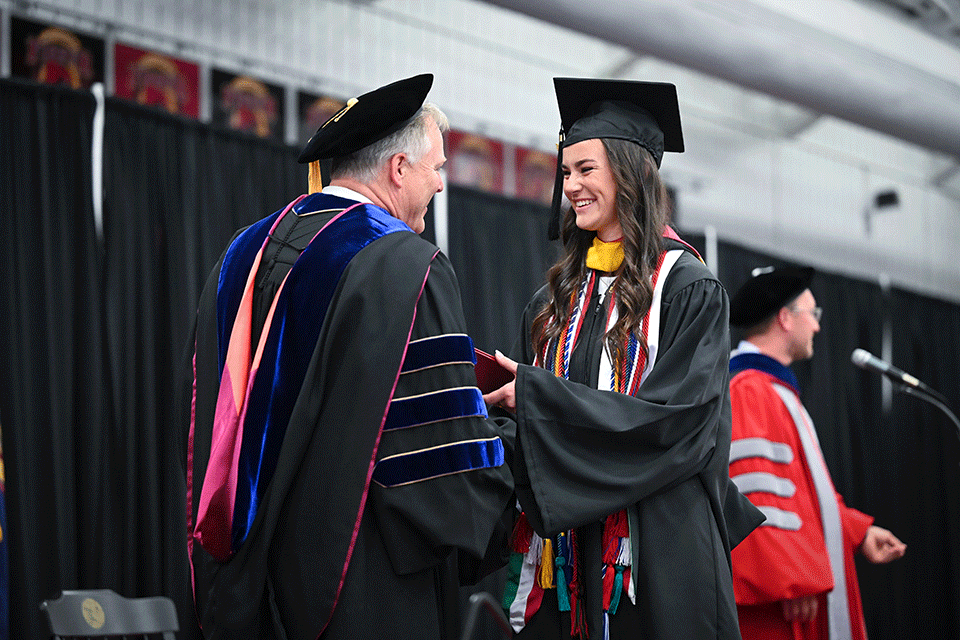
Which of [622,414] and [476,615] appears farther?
[476,615]

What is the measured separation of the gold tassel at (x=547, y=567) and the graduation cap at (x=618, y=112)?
84 centimetres

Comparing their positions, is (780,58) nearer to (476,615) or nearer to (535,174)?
(535,174)

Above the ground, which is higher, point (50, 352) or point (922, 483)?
point (50, 352)

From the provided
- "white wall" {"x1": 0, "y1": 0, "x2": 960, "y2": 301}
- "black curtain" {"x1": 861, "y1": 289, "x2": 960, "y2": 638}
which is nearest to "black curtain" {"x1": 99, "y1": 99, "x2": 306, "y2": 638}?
"white wall" {"x1": 0, "y1": 0, "x2": 960, "y2": 301}

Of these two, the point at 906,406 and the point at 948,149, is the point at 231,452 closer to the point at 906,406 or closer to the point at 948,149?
the point at 948,149

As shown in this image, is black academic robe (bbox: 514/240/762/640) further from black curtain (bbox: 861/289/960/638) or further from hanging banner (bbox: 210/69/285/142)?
black curtain (bbox: 861/289/960/638)

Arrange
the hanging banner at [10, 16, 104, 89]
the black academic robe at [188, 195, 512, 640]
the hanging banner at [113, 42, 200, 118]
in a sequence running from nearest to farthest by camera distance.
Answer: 1. the black academic robe at [188, 195, 512, 640]
2. the hanging banner at [10, 16, 104, 89]
3. the hanging banner at [113, 42, 200, 118]

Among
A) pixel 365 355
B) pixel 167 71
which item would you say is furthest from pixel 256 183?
pixel 365 355

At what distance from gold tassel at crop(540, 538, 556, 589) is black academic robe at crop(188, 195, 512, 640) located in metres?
0.42

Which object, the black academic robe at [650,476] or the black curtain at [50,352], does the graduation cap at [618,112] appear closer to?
the black academic robe at [650,476]

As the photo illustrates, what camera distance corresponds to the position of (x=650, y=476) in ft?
6.96

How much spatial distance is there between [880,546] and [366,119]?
9.02ft

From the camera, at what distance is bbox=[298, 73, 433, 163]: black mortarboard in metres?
2.14

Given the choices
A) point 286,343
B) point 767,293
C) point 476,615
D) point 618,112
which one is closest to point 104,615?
point 286,343
